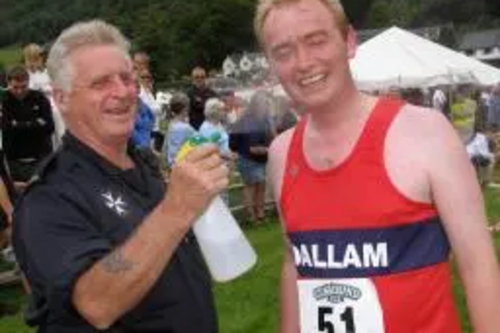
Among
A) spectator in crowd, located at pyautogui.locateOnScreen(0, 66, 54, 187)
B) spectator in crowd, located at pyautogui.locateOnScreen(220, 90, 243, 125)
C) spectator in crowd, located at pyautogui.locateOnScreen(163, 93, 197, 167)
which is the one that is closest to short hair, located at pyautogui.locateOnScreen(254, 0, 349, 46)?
spectator in crowd, located at pyautogui.locateOnScreen(0, 66, 54, 187)

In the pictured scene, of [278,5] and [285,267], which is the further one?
[285,267]

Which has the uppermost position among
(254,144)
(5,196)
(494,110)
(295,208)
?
(295,208)

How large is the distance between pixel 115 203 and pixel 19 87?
232 inches

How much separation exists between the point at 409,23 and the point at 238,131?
102585 millimetres

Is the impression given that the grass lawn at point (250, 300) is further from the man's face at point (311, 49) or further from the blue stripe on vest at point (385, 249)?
the man's face at point (311, 49)

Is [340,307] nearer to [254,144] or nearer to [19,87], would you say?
[19,87]

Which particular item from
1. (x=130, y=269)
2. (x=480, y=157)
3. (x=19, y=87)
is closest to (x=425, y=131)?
(x=130, y=269)

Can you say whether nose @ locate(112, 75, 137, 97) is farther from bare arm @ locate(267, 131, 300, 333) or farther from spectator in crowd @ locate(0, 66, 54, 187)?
spectator in crowd @ locate(0, 66, 54, 187)

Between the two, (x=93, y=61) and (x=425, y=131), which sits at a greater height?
(x=93, y=61)

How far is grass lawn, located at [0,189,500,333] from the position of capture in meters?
6.61

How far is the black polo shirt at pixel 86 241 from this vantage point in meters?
2.37

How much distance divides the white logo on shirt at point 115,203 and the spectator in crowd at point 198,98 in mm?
9182

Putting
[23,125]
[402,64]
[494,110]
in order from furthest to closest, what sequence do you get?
[494,110]
[402,64]
[23,125]

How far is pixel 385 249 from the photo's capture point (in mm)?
2406
